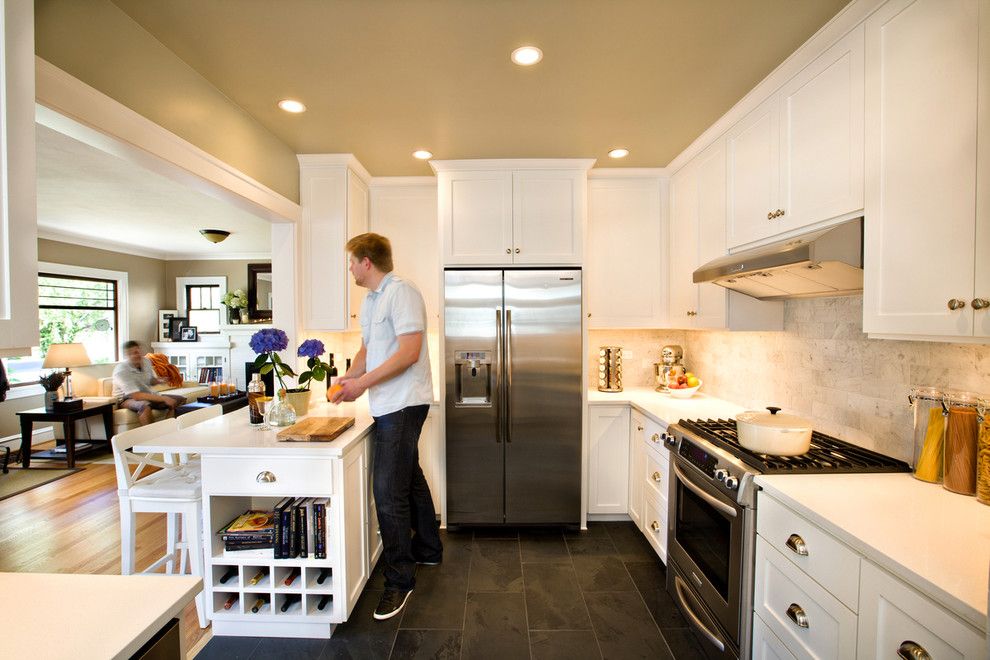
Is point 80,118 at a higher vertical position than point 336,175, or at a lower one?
lower

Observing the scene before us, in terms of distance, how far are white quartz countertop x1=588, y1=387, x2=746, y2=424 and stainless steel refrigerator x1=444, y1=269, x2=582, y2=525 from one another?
313 millimetres

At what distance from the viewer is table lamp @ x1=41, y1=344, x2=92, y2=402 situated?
15.4 feet

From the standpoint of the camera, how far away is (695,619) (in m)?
1.76

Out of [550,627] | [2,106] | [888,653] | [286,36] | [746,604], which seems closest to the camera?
[2,106]

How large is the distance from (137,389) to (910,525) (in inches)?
261

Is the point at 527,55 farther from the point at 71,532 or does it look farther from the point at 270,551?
the point at 71,532

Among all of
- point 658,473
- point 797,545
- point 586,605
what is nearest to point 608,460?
point 658,473

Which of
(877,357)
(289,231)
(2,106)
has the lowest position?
(877,357)

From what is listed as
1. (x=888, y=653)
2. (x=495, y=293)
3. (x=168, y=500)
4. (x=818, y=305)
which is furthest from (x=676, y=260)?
(x=168, y=500)

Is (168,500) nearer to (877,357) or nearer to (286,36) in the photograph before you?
(286,36)

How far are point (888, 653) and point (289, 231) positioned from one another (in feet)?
10.6

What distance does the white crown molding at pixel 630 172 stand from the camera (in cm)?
296

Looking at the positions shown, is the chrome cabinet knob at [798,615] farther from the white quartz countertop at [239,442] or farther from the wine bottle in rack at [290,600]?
the wine bottle in rack at [290,600]

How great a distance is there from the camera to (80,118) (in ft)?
4.35
